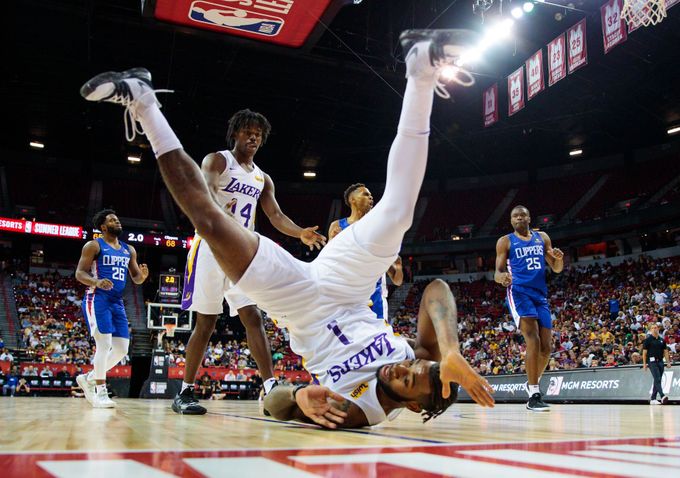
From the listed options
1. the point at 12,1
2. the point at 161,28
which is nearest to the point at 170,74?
the point at 161,28

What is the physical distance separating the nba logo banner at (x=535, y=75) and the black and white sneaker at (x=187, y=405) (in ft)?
37.3

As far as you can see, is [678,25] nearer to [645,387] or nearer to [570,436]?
[645,387]

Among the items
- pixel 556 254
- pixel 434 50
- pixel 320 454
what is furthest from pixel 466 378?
pixel 556 254

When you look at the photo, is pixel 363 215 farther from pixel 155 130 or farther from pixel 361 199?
pixel 155 130

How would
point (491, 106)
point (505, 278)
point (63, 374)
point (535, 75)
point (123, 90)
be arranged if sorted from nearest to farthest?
point (123, 90) → point (505, 278) → point (535, 75) → point (63, 374) → point (491, 106)

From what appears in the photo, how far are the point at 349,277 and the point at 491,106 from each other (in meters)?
14.3

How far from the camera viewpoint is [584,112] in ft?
67.4

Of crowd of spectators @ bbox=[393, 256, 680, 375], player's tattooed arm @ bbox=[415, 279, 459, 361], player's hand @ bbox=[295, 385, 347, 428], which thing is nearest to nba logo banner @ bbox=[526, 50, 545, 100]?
crowd of spectators @ bbox=[393, 256, 680, 375]

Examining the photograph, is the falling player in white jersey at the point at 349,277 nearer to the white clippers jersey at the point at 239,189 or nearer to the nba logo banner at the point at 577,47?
the white clippers jersey at the point at 239,189

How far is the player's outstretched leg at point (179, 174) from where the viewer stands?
236 cm

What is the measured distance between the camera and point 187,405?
3707mm

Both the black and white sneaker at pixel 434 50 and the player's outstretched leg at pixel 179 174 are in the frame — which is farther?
the player's outstretched leg at pixel 179 174

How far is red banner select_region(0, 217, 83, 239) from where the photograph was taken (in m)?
22.3

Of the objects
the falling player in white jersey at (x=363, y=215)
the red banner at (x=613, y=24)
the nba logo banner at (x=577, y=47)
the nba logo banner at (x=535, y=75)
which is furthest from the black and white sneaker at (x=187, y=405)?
the nba logo banner at (x=535, y=75)
